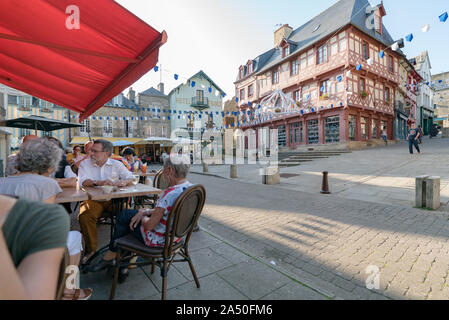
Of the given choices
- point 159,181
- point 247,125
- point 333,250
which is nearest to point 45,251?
point 159,181

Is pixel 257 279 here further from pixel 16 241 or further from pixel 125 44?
pixel 125 44

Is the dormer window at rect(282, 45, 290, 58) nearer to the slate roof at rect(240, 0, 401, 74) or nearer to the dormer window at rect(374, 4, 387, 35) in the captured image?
the slate roof at rect(240, 0, 401, 74)

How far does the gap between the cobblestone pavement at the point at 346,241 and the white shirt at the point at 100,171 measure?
1759 millimetres

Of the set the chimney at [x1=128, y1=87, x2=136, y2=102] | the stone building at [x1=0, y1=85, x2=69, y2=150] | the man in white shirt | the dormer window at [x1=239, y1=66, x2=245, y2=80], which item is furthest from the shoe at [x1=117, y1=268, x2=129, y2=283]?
the chimney at [x1=128, y1=87, x2=136, y2=102]

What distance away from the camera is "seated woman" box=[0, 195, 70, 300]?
748mm

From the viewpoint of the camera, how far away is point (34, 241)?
0.79 m

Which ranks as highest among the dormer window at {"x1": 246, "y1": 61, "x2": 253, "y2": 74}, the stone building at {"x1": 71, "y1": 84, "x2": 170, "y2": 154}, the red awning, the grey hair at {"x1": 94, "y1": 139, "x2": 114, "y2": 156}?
the dormer window at {"x1": 246, "y1": 61, "x2": 253, "y2": 74}

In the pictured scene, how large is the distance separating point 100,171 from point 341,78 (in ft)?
56.5

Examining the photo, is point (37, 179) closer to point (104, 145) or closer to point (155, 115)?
point (104, 145)

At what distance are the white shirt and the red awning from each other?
1340 millimetres

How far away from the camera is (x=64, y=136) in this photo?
2197 centimetres

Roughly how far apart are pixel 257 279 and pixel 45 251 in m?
1.97

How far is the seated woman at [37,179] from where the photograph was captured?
157cm

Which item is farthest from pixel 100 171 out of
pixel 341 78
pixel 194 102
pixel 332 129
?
pixel 194 102
